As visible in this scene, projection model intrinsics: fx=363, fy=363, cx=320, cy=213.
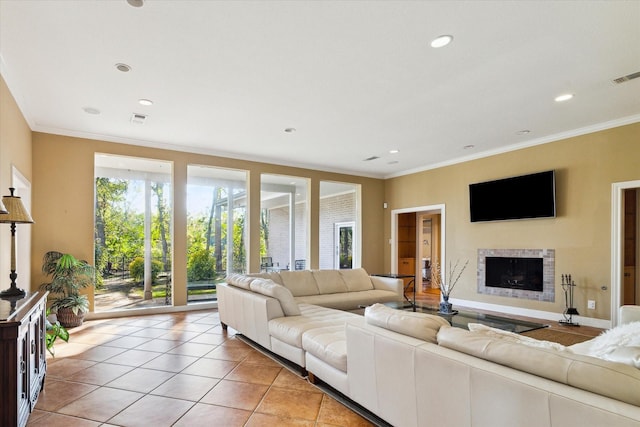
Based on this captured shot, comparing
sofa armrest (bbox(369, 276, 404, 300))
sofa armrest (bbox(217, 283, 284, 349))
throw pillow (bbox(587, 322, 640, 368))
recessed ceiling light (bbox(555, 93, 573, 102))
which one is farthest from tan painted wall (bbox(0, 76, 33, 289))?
recessed ceiling light (bbox(555, 93, 573, 102))

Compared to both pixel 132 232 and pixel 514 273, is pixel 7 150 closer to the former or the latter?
pixel 132 232

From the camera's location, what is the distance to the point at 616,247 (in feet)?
16.0

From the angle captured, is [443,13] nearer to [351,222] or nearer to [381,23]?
[381,23]

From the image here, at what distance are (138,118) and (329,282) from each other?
11.6ft

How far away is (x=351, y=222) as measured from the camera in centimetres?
957

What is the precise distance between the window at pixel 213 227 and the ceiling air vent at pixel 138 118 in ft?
5.51

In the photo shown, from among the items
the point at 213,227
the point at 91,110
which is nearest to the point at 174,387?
the point at 91,110

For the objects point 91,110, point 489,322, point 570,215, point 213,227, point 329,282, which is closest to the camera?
point 489,322

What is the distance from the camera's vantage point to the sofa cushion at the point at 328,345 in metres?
2.64

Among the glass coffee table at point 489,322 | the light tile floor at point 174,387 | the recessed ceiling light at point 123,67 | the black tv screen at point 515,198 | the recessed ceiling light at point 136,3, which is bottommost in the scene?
the light tile floor at point 174,387

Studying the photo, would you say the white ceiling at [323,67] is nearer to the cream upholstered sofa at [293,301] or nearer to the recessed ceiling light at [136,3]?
the recessed ceiling light at [136,3]

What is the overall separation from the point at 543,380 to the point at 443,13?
2.34 meters

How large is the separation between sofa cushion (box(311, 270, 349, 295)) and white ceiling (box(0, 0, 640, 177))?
2.15 m

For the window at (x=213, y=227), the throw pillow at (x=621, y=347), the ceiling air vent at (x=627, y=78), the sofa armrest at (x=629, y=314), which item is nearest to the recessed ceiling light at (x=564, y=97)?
the ceiling air vent at (x=627, y=78)
